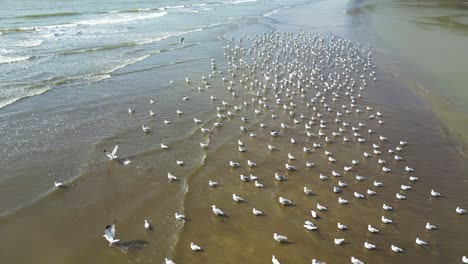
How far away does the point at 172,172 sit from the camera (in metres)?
19.7

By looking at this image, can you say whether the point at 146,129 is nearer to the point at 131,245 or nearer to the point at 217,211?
the point at 217,211

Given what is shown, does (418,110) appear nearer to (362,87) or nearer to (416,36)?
(362,87)

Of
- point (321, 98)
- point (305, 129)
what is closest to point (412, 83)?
point (321, 98)

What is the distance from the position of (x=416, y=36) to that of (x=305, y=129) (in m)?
34.7

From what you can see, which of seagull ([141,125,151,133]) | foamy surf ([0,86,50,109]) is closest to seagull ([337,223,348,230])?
seagull ([141,125,151,133])

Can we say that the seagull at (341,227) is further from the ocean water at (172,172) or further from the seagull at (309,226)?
the seagull at (309,226)

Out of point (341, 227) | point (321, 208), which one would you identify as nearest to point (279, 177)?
point (321, 208)

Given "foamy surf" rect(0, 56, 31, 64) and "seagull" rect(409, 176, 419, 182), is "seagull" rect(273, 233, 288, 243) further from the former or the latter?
"foamy surf" rect(0, 56, 31, 64)

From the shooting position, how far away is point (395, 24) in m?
60.8

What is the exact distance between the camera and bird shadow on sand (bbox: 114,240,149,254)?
14555 millimetres

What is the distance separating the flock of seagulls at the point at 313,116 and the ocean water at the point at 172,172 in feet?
0.88

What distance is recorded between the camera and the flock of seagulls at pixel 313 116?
17888mm

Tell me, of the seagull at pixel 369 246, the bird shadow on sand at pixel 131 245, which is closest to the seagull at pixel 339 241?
the seagull at pixel 369 246

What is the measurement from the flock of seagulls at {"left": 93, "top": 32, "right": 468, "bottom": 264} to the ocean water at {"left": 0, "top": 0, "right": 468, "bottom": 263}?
270mm
